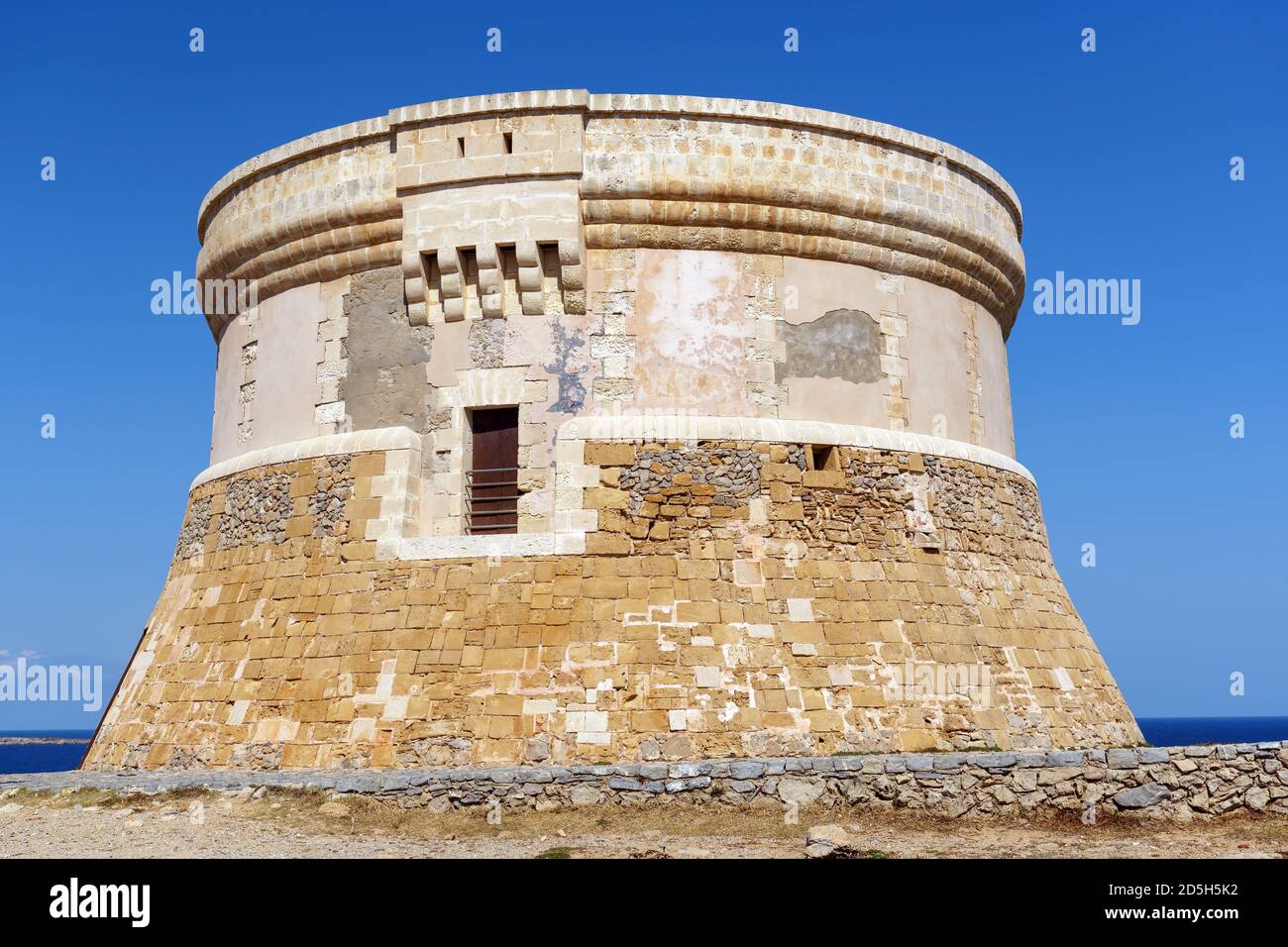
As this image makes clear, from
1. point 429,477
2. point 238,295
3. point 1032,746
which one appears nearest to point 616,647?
point 429,477

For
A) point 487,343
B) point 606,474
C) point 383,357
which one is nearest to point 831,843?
point 606,474

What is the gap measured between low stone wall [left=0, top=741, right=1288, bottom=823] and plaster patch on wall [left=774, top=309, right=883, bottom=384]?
4312mm

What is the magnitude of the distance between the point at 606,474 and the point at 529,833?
3.64 metres

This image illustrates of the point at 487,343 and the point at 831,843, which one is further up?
the point at 487,343

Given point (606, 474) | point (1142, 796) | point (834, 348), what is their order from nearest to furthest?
point (1142, 796) < point (606, 474) < point (834, 348)

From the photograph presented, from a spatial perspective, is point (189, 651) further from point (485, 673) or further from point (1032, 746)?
point (1032, 746)

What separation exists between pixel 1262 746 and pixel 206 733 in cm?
912

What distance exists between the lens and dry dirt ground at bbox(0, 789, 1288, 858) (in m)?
8.20

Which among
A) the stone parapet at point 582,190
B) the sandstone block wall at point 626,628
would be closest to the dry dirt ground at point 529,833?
the sandstone block wall at point 626,628

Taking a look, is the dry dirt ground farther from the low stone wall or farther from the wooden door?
the wooden door

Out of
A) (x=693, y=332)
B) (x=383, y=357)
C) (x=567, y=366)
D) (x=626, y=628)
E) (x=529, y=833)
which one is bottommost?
(x=529, y=833)

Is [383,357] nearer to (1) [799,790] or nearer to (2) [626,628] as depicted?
(2) [626,628]

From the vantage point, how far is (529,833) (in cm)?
919

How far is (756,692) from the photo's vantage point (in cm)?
1087
